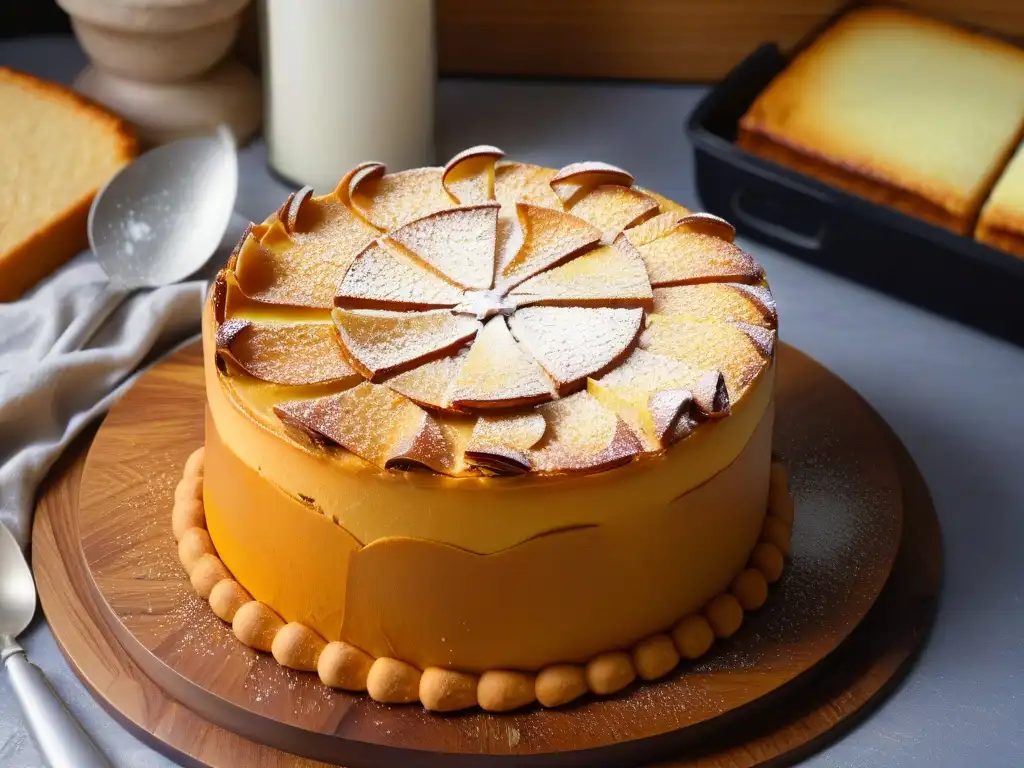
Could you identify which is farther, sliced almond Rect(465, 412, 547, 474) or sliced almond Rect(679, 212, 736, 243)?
sliced almond Rect(679, 212, 736, 243)

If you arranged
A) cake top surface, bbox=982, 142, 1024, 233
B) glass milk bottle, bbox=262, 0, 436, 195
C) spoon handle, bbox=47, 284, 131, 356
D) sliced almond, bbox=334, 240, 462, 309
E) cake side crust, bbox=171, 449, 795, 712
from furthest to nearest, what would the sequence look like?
glass milk bottle, bbox=262, 0, 436, 195 < cake top surface, bbox=982, 142, 1024, 233 < spoon handle, bbox=47, 284, 131, 356 < sliced almond, bbox=334, 240, 462, 309 < cake side crust, bbox=171, 449, 795, 712

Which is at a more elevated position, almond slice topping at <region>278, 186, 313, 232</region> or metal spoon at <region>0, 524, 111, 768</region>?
almond slice topping at <region>278, 186, 313, 232</region>

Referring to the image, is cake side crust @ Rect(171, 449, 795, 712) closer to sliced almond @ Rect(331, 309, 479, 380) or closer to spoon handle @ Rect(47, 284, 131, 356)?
sliced almond @ Rect(331, 309, 479, 380)

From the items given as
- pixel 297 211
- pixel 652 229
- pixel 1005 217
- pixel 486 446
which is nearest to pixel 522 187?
pixel 652 229

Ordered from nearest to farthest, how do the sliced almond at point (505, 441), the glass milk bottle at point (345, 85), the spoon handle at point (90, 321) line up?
the sliced almond at point (505, 441), the spoon handle at point (90, 321), the glass milk bottle at point (345, 85)

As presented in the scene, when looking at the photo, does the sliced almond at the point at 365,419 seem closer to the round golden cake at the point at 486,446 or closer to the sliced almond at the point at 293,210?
the round golden cake at the point at 486,446

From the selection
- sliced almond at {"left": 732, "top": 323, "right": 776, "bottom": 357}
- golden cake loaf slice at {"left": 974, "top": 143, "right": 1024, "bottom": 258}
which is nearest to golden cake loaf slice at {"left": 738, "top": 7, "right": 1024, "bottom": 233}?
golden cake loaf slice at {"left": 974, "top": 143, "right": 1024, "bottom": 258}

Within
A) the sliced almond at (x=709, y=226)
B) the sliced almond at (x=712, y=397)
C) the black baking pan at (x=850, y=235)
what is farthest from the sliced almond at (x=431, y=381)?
the black baking pan at (x=850, y=235)
